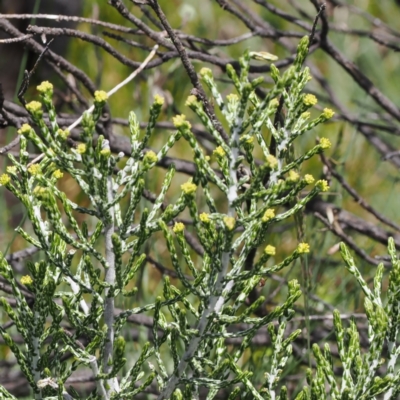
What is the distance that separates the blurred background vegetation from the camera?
1792 millimetres

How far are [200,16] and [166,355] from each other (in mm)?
2113

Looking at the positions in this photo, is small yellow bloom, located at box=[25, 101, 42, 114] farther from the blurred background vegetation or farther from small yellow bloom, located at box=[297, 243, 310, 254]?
the blurred background vegetation

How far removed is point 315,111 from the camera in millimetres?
2957

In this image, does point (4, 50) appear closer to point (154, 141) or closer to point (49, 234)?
point (154, 141)

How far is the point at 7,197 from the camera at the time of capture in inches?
111

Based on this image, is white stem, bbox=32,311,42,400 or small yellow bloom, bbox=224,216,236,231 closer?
small yellow bloom, bbox=224,216,236,231

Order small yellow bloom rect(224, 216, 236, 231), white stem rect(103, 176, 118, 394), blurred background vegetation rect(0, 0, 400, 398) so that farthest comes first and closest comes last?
blurred background vegetation rect(0, 0, 400, 398)
white stem rect(103, 176, 118, 394)
small yellow bloom rect(224, 216, 236, 231)

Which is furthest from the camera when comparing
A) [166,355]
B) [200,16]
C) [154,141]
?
[200,16]

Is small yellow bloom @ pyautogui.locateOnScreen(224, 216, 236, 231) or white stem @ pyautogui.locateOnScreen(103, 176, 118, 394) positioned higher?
small yellow bloom @ pyautogui.locateOnScreen(224, 216, 236, 231)

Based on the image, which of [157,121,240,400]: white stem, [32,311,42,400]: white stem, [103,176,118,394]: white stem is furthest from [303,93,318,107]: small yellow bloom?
[32,311,42,400]: white stem

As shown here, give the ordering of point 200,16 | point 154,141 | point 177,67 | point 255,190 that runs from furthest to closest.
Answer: point 200,16 < point 154,141 < point 177,67 < point 255,190

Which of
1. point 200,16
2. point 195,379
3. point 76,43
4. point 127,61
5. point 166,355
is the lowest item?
point 166,355

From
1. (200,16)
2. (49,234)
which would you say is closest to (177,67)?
(200,16)

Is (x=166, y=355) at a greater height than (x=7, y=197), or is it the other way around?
(x=7, y=197)
